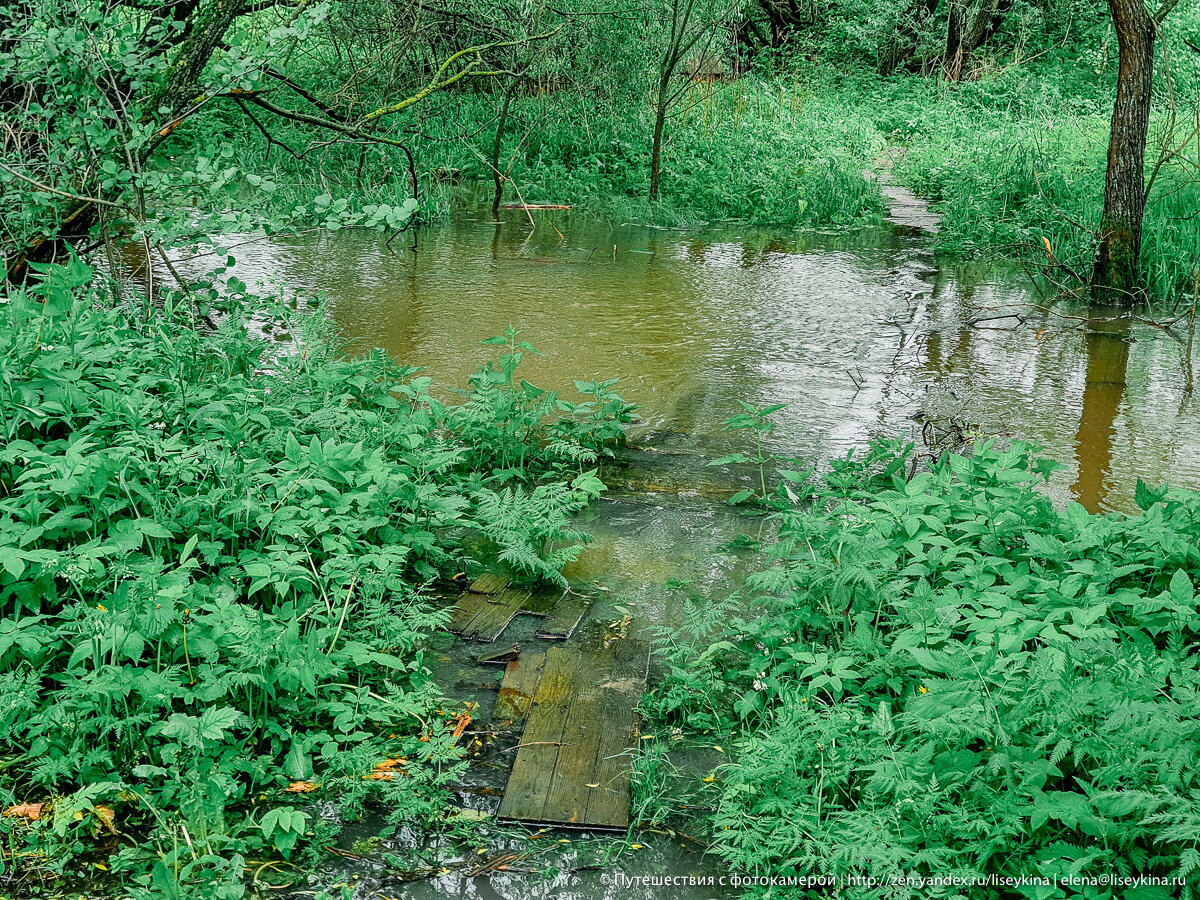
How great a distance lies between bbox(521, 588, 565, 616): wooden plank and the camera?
12.4 ft

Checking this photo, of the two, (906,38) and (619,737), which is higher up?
(906,38)

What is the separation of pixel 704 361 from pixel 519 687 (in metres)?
3.72

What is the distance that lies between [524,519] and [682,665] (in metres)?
1.00

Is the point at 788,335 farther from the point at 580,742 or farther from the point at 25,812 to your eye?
the point at 25,812

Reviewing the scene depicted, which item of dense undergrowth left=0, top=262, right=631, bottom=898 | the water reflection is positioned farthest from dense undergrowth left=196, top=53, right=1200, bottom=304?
dense undergrowth left=0, top=262, right=631, bottom=898

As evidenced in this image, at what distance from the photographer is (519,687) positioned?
3.32 meters

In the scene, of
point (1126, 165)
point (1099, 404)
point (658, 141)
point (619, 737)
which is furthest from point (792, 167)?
point (619, 737)

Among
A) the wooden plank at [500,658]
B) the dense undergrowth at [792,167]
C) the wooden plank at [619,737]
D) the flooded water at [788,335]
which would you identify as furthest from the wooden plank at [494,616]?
the dense undergrowth at [792,167]

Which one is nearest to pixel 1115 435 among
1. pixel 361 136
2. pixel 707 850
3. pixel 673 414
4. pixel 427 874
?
pixel 673 414

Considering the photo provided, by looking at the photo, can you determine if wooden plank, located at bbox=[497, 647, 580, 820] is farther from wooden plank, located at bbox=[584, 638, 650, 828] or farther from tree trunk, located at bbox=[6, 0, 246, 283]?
tree trunk, located at bbox=[6, 0, 246, 283]

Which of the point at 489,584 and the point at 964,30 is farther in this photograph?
the point at 964,30

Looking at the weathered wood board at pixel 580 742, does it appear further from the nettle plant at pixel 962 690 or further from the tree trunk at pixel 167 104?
the tree trunk at pixel 167 104

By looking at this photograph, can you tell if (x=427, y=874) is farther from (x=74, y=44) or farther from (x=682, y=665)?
(x=74, y=44)

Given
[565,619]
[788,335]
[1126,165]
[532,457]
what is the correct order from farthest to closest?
[1126,165] < [788,335] < [532,457] < [565,619]
